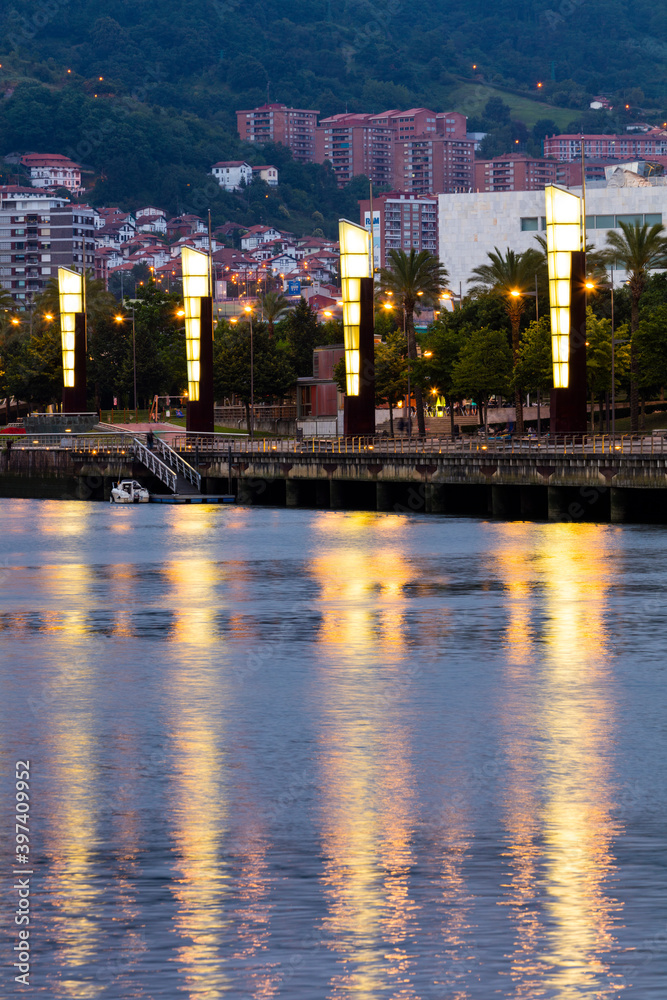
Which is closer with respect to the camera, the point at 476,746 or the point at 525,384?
the point at 476,746

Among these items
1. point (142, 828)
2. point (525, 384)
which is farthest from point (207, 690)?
point (525, 384)

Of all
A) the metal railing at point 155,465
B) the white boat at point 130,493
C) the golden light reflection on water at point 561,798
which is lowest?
the golden light reflection on water at point 561,798

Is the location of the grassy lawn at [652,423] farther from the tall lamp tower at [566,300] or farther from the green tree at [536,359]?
the tall lamp tower at [566,300]

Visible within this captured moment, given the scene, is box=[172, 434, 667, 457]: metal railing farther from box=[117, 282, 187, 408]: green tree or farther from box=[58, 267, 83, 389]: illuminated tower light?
box=[117, 282, 187, 408]: green tree

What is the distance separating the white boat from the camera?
96625mm

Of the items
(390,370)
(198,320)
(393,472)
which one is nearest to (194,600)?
(393,472)

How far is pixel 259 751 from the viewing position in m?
25.9

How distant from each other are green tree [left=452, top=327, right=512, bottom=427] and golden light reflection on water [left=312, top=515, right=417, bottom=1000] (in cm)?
6332

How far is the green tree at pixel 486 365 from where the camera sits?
351ft

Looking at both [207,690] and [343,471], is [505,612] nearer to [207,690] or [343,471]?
[207,690]

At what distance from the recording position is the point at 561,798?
2225 centimetres

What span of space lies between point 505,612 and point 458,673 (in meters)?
10.5

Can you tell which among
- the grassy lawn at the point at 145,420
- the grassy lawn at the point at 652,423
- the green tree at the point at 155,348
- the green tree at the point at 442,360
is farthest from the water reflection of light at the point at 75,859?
the green tree at the point at 155,348

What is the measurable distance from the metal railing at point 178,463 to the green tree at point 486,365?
71.0 ft
